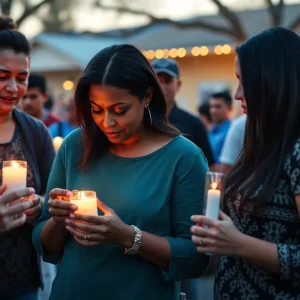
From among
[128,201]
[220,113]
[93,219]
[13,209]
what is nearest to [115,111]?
[128,201]

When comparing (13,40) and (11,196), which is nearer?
(11,196)

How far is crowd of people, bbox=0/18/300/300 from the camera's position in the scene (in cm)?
252

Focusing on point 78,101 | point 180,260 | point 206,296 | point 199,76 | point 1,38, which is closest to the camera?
point 180,260

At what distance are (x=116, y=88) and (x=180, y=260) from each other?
0.87 meters

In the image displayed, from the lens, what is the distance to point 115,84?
112 inches

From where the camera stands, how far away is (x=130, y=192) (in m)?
2.87

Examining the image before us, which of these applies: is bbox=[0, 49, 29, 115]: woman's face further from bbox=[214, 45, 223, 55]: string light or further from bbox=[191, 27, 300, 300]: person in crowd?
bbox=[214, 45, 223, 55]: string light

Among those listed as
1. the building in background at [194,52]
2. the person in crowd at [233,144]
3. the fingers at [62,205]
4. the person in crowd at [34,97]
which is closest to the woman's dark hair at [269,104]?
the fingers at [62,205]

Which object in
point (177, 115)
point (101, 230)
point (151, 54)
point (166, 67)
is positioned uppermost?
point (151, 54)

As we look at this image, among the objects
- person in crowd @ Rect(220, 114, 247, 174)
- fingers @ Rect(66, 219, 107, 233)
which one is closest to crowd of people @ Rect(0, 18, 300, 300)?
fingers @ Rect(66, 219, 107, 233)

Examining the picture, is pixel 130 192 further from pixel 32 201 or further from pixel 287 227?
pixel 287 227

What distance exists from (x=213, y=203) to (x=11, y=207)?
94 cm

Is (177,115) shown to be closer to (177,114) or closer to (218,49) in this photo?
(177,114)

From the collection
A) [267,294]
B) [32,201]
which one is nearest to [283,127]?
[267,294]
